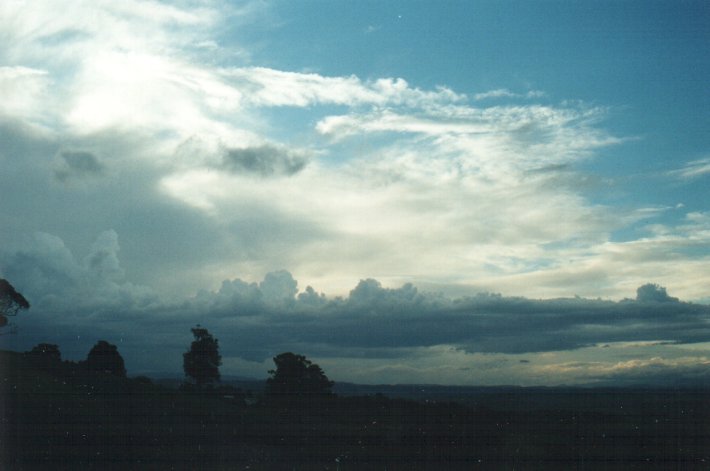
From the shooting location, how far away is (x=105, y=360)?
14.3m

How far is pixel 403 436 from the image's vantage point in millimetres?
11484

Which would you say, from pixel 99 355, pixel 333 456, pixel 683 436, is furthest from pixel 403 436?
pixel 99 355

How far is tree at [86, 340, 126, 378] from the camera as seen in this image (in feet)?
45.9

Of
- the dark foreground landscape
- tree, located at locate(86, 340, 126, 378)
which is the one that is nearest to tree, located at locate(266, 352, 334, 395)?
the dark foreground landscape

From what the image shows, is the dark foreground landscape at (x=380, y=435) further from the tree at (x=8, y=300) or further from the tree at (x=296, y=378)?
the tree at (x=8, y=300)

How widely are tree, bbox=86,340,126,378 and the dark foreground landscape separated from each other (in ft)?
6.20

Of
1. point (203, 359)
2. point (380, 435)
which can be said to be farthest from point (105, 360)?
point (380, 435)

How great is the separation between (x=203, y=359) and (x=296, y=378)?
2.07 m

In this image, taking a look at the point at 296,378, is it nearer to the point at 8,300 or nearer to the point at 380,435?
the point at 380,435

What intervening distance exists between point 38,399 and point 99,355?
191 centimetres

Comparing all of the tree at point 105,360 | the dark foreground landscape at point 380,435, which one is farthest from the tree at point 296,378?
the tree at point 105,360

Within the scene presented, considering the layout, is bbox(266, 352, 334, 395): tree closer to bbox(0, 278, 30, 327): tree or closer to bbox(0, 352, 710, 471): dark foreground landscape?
bbox(0, 352, 710, 471): dark foreground landscape

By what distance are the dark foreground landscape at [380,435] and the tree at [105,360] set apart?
6.20 ft

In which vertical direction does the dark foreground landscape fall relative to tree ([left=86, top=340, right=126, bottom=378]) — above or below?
below
